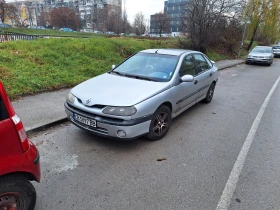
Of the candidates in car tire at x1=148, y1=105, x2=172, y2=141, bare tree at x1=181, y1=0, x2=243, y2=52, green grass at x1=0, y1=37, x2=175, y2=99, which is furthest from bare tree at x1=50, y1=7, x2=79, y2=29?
car tire at x1=148, y1=105, x2=172, y2=141

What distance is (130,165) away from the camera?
2998 millimetres

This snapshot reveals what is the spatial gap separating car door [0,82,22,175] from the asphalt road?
0.81 meters

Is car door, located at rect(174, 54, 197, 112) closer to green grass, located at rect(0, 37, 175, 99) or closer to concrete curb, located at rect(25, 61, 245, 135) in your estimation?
concrete curb, located at rect(25, 61, 245, 135)

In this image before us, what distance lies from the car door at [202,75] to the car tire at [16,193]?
381 cm

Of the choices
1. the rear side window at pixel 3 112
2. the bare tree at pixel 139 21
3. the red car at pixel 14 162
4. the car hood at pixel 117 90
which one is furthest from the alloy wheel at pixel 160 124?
the bare tree at pixel 139 21

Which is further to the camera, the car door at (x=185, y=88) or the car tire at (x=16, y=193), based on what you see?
the car door at (x=185, y=88)

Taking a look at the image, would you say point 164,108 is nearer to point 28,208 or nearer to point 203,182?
point 203,182

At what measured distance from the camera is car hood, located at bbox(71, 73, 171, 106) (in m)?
3.16

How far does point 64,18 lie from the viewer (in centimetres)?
6512

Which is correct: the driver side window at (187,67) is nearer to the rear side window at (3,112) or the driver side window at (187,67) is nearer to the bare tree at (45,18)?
the rear side window at (3,112)

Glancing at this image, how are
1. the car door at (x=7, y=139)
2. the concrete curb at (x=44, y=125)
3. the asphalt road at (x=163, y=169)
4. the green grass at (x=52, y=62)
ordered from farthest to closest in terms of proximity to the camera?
the green grass at (x=52, y=62), the concrete curb at (x=44, y=125), the asphalt road at (x=163, y=169), the car door at (x=7, y=139)

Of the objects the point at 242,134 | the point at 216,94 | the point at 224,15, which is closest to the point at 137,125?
the point at 242,134

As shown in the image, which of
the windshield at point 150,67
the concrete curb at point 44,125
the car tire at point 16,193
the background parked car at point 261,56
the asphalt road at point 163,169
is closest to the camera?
the car tire at point 16,193

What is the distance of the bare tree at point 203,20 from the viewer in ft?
48.7
